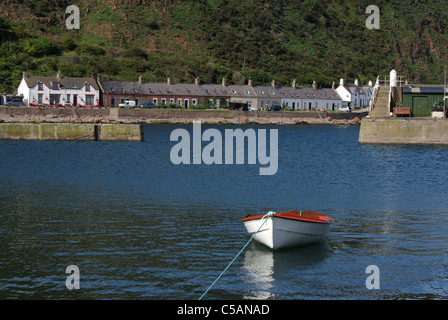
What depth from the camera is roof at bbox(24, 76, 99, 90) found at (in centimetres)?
10475

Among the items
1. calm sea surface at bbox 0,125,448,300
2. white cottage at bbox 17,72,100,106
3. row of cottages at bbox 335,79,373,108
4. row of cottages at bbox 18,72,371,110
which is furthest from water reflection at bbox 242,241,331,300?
row of cottages at bbox 335,79,373,108

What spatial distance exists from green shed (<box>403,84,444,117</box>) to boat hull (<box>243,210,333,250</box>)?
45.0 m

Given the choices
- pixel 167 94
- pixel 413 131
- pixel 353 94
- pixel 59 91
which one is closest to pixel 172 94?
pixel 167 94

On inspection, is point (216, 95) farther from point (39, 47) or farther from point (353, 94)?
point (39, 47)

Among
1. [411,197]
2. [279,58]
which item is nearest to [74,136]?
[411,197]

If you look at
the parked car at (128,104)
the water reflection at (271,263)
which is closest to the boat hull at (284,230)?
the water reflection at (271,263)

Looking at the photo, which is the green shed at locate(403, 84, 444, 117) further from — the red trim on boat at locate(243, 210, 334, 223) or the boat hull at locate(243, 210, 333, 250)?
the boat hull at locate(243, 210, 333, 250)

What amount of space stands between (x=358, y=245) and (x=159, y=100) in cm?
9387

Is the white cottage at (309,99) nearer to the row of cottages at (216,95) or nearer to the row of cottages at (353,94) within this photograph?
the row of cottages at (216,95)

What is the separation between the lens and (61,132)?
212 ft

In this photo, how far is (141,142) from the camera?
220ft

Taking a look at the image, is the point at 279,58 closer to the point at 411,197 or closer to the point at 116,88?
the point at 116,88

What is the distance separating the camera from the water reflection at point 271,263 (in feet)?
59.3

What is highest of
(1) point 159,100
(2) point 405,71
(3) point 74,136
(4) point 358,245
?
(2) point 405,71
